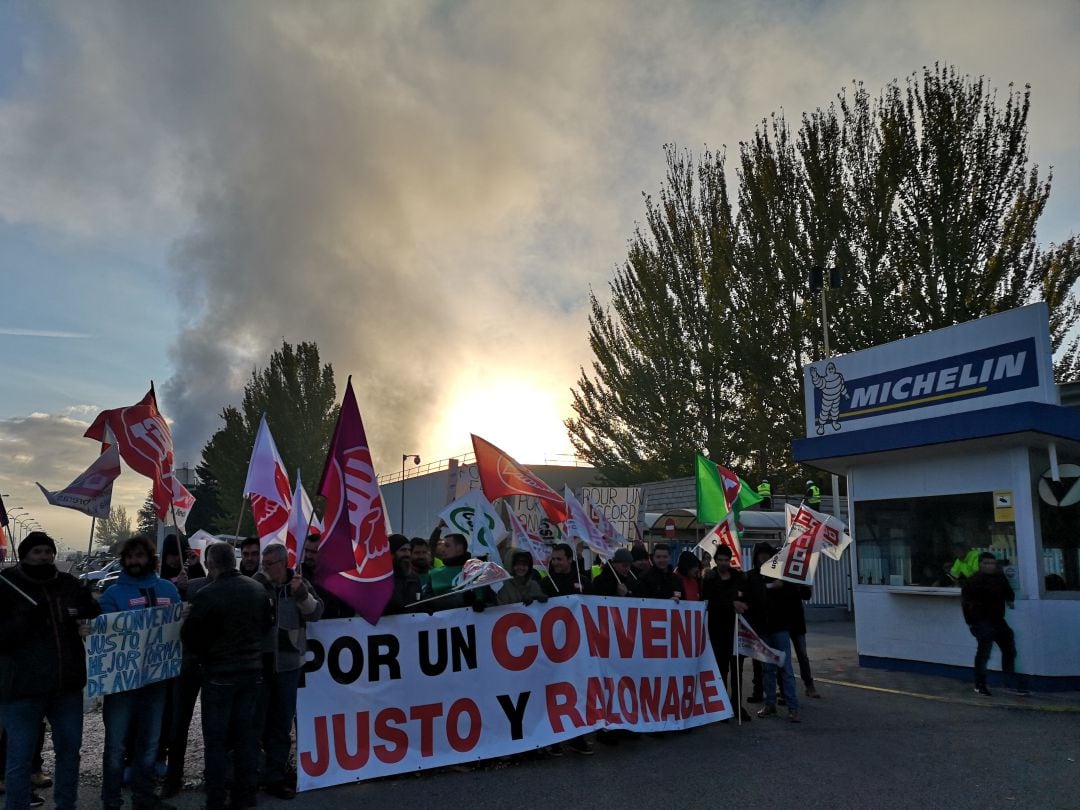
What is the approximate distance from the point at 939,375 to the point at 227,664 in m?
11.3

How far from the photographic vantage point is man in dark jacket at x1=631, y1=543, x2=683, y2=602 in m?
9.39

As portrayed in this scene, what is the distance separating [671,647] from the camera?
29.4 ft

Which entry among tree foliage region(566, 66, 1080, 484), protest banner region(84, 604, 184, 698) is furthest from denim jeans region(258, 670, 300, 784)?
tree foliage region(566, 66, 1080, 484)

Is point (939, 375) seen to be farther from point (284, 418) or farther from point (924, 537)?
point (284, 418)

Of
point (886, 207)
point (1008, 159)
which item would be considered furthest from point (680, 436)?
point (1008, 159)

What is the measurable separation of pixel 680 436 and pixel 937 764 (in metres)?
24.9

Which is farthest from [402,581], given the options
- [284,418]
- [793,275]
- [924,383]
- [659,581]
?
[284,418]

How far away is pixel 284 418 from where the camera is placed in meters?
52.1

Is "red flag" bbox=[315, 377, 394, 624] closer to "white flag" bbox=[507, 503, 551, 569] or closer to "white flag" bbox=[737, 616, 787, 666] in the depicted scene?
"white flag" bbox=[507, 503, 551, 569]

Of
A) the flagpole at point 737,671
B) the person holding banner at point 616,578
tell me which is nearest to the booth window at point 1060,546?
the flagpole at point 737,671

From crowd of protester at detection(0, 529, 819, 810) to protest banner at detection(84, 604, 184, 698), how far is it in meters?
0.10

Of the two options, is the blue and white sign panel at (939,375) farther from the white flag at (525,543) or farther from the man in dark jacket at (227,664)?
the man in dark jacket at (227,664)

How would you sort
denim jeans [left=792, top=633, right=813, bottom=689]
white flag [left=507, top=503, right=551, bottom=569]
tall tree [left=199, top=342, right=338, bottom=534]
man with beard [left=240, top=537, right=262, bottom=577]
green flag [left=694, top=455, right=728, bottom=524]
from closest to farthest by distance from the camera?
man with beard [left=240, top=537, right=262, bottom=577]
white flag [left=507, top=503, right=551, bottom=569]
denim jeans [left=792, top=633, right=813, bottom=689]
green flag [left=694, top=455, right=728, bottom=524]
tall tree [left=199, top=342, right=338, bottom=534]

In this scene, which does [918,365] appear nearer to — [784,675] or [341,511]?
[784,675]
